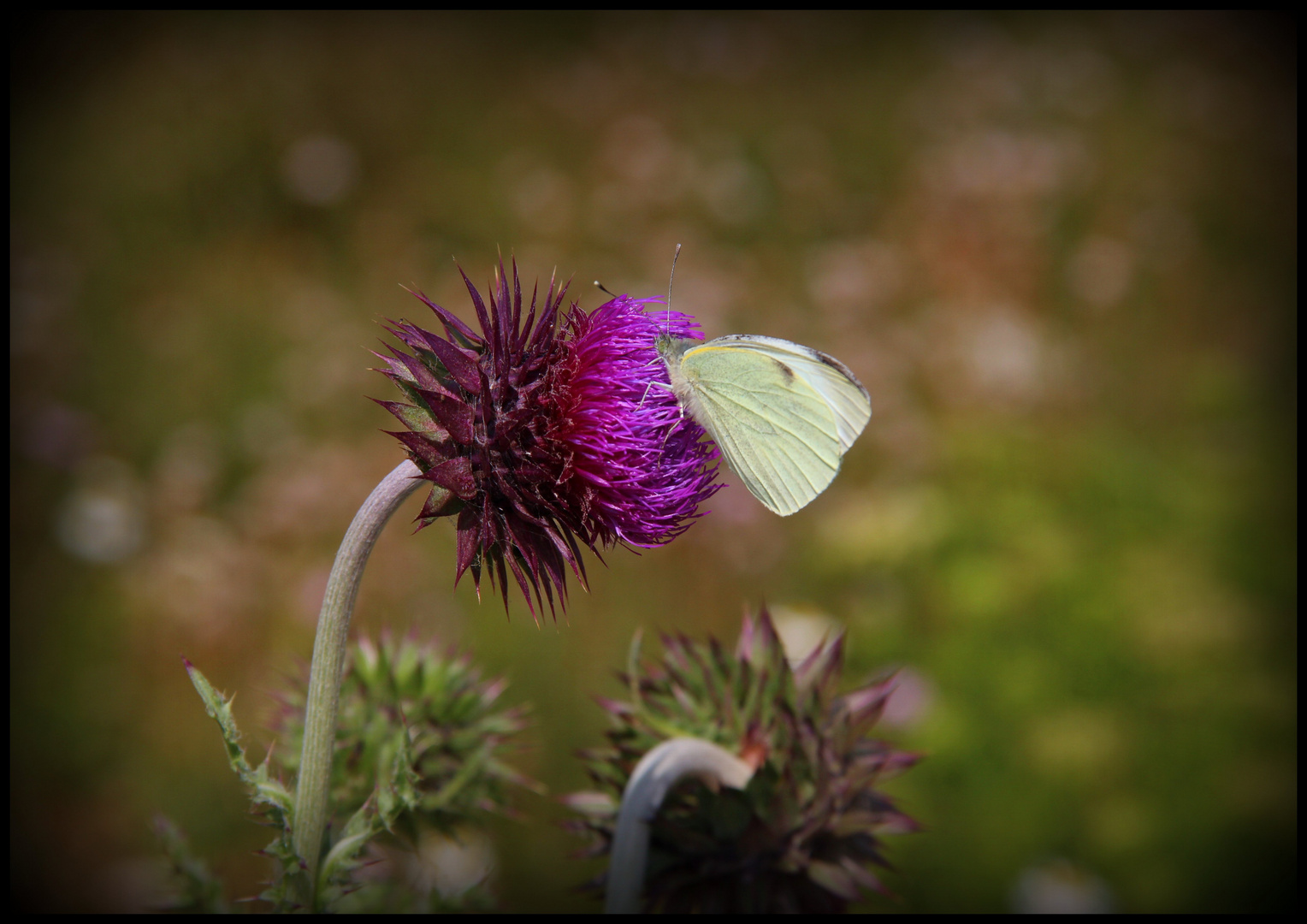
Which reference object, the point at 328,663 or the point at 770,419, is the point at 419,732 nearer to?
the point at 328,663

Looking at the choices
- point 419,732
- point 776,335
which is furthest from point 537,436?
point 776,335

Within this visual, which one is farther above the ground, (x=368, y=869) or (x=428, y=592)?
(x=428, y=592)

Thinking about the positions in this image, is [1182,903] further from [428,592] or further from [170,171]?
[170,171]

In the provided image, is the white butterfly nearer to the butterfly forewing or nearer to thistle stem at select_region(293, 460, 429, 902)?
the butterfly forewing

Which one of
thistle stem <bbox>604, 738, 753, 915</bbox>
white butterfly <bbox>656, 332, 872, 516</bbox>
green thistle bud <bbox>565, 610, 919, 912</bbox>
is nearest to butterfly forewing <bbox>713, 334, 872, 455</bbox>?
white butterfly <bbox>656, 332, 872, 516</bbox>

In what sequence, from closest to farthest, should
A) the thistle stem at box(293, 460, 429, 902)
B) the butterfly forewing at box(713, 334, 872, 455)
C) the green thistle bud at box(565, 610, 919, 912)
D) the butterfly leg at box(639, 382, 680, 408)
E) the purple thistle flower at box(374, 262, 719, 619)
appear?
the thistle stem at box(293, 460, 429, 902), the purple thistle flower at box(374, 262, 719, 619), the butterfly leg at box(639, 382, 680, 408), the green thistle bud at box(565, 610, 919, 912), the butterfly forewing at box(713, 334, 872, 455)


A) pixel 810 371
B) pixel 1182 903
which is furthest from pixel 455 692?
pixel 1182 903

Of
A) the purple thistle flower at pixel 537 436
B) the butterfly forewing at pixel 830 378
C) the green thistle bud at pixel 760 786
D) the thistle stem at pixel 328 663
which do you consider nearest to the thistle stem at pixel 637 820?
the green thistle bud at pixel 760 786
